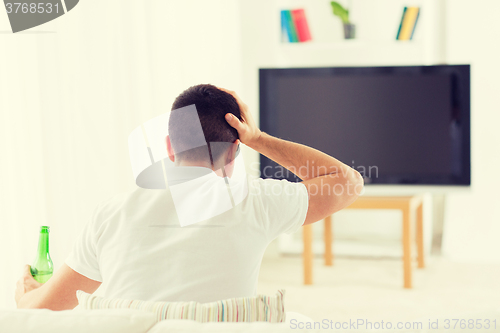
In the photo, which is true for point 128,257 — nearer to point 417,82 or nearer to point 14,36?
point 14,36

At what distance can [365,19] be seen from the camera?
3176 mm

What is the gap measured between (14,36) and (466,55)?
2.71m

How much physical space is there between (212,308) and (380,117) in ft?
7.06

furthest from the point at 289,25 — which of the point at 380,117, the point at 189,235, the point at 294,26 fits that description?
the point at 189,235

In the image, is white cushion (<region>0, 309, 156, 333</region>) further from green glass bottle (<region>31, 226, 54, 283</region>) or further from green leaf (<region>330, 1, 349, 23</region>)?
green leaf (<region>330, 1, 349, 23</region>)

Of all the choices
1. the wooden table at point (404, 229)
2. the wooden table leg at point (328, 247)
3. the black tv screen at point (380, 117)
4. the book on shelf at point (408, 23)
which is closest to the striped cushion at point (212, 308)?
the wooden table at point (404, 229)

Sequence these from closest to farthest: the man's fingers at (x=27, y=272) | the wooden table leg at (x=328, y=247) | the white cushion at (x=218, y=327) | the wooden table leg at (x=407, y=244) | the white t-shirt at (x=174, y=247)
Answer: the white cushion at (x=218, y=327), the white t-shirt at (x=174, y=247), the man's fingers at (x=27, y=272), the wooden table leg at (x=407, y=244), the wooden table leg at (x=328, y=247)

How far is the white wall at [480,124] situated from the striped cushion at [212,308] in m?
2.55

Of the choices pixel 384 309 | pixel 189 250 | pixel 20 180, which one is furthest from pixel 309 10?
pixel 189 250

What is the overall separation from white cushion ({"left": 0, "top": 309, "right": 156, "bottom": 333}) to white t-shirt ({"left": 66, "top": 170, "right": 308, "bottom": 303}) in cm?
18

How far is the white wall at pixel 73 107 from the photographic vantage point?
1.38 meters

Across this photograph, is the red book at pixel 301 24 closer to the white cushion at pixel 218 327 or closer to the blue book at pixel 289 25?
the blue book at pixel 289 25

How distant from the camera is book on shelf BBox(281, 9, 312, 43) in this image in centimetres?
286

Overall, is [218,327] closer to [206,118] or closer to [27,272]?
[206,118]
